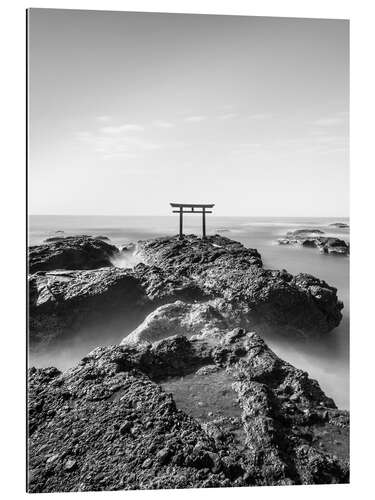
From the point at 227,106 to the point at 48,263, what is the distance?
2.24 meters

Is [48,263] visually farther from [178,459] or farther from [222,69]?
[222,69]

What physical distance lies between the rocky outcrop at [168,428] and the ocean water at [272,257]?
7.5 inches

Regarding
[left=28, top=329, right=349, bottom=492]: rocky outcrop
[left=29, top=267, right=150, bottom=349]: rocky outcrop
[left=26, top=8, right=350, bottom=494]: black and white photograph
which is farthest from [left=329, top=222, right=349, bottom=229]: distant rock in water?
[left=29, top=267, right=150, bottom=349]: rocky outcrop

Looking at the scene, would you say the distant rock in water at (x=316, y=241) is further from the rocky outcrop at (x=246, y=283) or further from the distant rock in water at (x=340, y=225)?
the rocky outcrop at (x=246, y=283)

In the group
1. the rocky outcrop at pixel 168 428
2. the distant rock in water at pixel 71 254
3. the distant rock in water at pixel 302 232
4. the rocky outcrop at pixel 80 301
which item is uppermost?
the distant rock in water at pixel 302 232

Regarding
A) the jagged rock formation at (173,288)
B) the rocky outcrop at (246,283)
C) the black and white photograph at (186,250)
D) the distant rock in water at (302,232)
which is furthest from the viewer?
the distant rock in water at (302,232)

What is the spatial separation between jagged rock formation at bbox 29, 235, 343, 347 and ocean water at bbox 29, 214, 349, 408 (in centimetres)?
10

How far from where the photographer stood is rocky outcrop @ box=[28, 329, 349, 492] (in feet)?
13.8

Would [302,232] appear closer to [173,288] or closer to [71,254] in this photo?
[173,288]

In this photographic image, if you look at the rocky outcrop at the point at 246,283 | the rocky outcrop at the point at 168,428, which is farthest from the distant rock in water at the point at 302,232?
the rocky outcrop at the point at 168,428

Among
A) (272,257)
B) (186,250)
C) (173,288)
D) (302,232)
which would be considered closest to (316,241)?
(302,232)

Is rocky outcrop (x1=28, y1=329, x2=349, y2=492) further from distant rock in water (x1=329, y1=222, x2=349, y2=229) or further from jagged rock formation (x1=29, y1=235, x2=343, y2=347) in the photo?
distant rock in water (x1=329, y1=222, x2=349, y2=229)

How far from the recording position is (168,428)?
4293 millimetres

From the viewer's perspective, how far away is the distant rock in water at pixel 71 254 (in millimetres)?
4805
